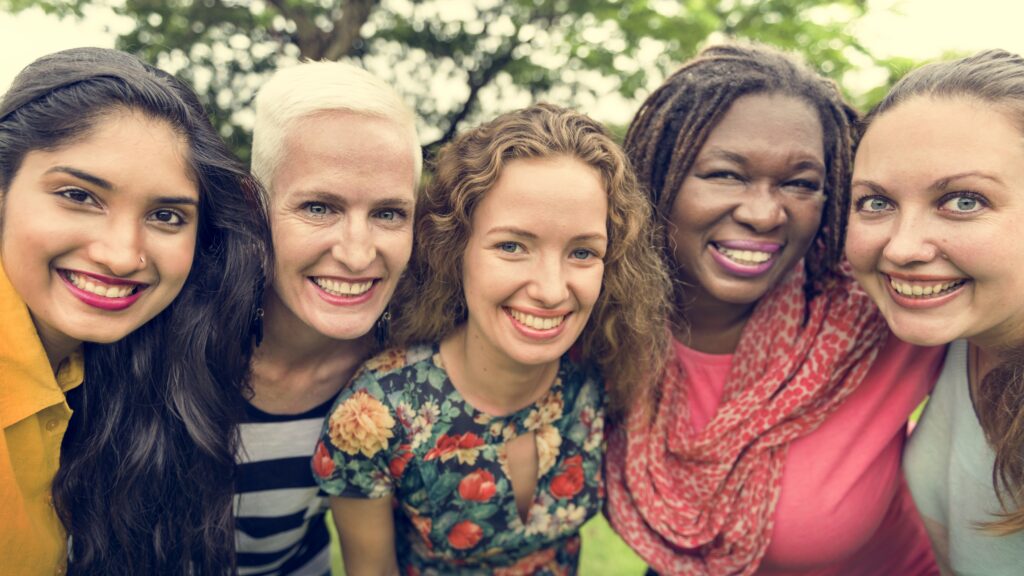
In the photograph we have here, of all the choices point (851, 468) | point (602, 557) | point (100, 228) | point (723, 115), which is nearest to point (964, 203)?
point (723, 115)

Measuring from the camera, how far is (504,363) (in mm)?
2432

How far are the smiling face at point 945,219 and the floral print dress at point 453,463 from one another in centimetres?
107

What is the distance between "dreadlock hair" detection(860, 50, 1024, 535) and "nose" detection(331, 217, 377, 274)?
5.11 feet

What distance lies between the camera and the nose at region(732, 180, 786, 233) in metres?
2.47

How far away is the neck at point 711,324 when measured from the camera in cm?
278

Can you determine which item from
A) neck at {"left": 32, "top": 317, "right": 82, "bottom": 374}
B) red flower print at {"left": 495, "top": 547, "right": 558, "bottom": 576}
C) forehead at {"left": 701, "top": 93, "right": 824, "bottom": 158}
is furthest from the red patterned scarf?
neck at {"left": 32, "top": 317, "right": 82, "bottom": 374}

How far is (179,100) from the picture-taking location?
2.08m

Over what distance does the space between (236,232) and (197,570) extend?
108cm

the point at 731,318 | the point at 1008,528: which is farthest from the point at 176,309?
the point at 1008,528

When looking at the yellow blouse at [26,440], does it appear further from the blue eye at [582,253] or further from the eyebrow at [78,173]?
the blue eye at [582,253]

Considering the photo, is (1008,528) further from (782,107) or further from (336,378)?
(336,378)

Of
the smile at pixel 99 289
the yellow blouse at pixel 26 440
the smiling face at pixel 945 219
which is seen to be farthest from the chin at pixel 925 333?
the yellow blouse at pixel 26 440

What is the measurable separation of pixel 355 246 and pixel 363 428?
56 cm

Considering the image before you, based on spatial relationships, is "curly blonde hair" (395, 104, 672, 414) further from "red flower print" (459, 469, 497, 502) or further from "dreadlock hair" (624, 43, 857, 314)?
"red flower print" (459, 469, 497, 502)
